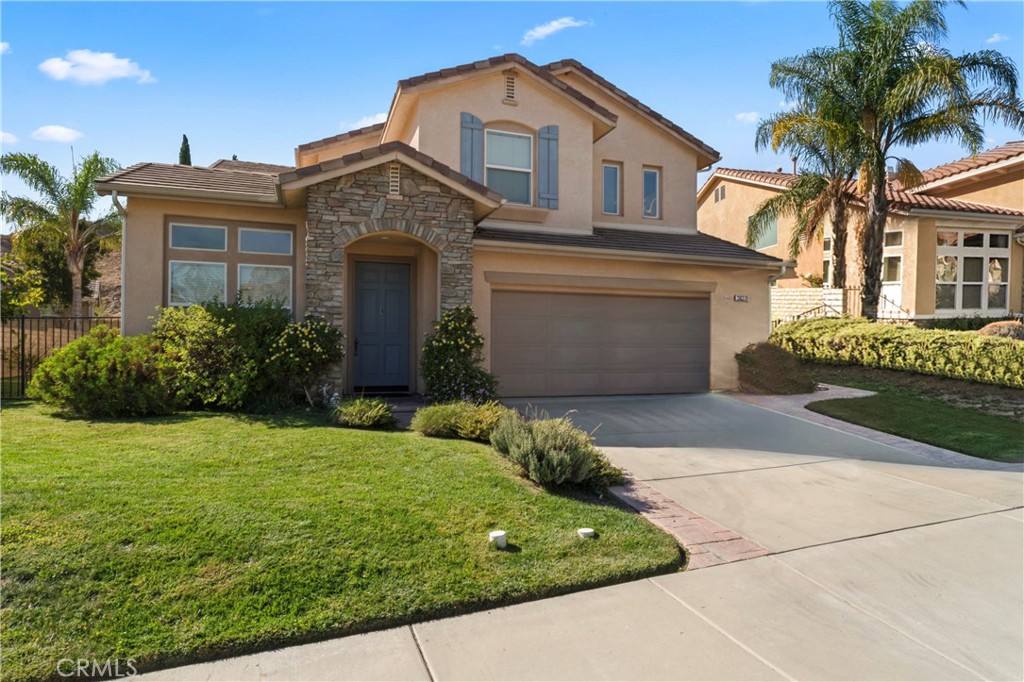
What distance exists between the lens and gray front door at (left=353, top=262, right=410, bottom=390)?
11812 millimetres

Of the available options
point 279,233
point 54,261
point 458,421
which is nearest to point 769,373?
point 458,421

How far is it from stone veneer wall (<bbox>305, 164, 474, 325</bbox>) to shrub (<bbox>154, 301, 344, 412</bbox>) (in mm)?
646

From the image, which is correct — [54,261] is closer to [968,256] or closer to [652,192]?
[652,192]

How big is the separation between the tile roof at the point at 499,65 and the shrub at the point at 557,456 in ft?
27.4

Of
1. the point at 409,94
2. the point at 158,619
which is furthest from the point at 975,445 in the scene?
the point at 409,94

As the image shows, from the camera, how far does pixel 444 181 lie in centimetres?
1020

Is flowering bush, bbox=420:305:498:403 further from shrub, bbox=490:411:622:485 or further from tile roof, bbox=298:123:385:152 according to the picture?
tile roof, bbox=298:123:385:152

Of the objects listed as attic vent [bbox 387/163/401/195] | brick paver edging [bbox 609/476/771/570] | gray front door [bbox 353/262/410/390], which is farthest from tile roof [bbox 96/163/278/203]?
brick paver edging [bbox 609/476/771/570]

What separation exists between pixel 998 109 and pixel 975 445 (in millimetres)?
11428

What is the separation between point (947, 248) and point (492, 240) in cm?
1895

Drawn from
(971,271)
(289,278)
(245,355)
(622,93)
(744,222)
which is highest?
(622,93)

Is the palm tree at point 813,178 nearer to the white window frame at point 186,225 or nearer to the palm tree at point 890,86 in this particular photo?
the palm tree at point 890,86

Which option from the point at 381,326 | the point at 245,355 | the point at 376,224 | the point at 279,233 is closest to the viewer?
the point at 245,355

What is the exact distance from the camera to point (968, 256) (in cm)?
2144
